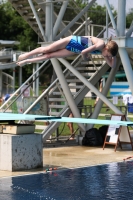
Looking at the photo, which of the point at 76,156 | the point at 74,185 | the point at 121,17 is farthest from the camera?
the point at 76,156

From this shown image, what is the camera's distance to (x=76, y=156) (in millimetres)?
15750

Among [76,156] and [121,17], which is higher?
[121,17]

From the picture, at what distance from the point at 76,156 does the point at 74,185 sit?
453cm

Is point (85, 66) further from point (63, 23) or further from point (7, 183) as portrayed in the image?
point (7, 183)

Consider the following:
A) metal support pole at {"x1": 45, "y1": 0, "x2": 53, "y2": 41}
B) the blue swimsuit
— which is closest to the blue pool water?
the blue swimsuit

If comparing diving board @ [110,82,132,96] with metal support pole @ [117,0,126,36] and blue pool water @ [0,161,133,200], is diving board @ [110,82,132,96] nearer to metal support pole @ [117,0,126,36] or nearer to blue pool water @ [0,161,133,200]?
metal support pole @ [117,0,126,36]

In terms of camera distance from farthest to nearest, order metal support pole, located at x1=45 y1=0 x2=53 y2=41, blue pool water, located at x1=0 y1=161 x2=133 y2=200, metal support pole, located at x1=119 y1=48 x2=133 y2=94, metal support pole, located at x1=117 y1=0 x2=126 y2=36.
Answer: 1. metal support pole, located at x1=45 y1=0 x2=53 y2=41
2. metal support pole, located at x1=119 y1=48 x2=133 y2=94
3. metal support pole, located at x1=117 y1=0 x2=126 y2=36
4. blue pool water, located at x1=0 y1=161 x2=133 y2=200

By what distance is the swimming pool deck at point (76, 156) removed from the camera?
13906mm

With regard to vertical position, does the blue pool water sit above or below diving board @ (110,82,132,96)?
below

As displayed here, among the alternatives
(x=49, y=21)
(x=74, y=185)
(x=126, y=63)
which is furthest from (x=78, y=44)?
(x=49, y=21)

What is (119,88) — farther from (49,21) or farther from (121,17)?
(121,17)

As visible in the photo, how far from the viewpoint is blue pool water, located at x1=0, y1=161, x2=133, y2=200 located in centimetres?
1015

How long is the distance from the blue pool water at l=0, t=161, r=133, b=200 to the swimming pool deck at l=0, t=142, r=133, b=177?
0.62 m

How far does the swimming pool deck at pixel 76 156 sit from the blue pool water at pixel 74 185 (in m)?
0.62
